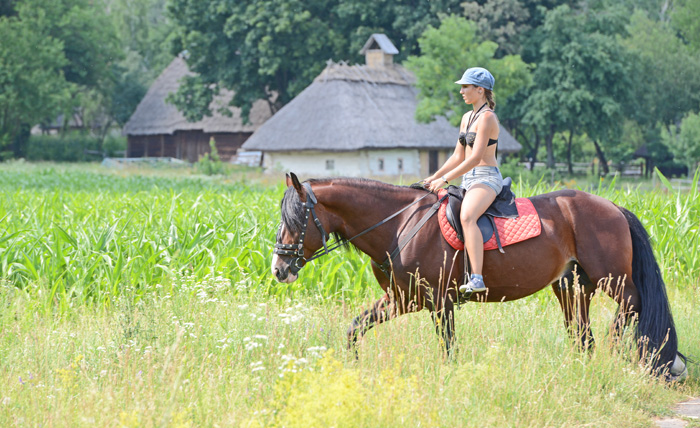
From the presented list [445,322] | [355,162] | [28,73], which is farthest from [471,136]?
[28,73]

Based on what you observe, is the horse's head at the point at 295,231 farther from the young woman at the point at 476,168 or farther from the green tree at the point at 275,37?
the green tree at the point at 275,37

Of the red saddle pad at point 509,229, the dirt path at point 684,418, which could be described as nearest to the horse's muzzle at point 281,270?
the red saddle pad at point 509,229

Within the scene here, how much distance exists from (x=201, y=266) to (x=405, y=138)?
109ft

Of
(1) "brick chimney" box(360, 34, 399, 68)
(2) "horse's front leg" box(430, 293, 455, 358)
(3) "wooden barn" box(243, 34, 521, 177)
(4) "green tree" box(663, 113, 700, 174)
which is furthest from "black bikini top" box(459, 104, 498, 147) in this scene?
(4) "green tree" box(663, 113, 700, 174)

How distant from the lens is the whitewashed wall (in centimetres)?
4059

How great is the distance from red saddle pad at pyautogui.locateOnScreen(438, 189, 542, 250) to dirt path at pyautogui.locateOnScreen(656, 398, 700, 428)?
1553 mm

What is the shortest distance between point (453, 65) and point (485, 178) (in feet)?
110

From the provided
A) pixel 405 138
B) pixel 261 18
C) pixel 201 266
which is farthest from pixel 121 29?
pixel 201 266

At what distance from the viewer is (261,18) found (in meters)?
43.1

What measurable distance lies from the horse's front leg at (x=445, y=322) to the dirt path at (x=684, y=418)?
146 centimetres

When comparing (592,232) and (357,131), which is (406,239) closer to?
(592,232)

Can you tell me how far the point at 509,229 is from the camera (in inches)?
223

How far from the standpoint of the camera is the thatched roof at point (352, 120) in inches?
1580

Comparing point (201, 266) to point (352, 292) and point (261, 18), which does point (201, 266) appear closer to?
point (352, 292)
